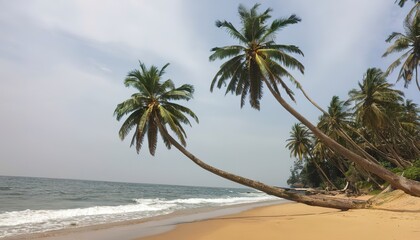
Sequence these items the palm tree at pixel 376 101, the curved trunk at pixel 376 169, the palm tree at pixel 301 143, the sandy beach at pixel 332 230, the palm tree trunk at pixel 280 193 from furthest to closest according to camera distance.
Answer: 1. the palm tree at pixel 301 143
2. the palm tree at pixel 376 101
3. the palm tree trunk at pixel 280 193
4. the curved trunk at pixel 376 169
5. the sandy beach at pixel 332 230

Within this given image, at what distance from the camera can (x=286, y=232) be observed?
949cm

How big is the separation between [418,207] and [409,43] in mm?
13310

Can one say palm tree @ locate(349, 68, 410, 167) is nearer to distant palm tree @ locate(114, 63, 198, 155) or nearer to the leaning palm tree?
the leaning palm tree

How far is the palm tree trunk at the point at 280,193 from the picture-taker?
49.6ft

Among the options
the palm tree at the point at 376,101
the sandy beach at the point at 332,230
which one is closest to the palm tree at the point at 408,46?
the palm tree at the point at 376,101

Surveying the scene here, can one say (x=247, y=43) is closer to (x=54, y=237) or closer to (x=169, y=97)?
(x=169, y=97)

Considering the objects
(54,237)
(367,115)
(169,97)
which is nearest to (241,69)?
(169,97)

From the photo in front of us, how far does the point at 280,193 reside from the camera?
1590cm

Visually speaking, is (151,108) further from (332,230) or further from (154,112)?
(332,230)

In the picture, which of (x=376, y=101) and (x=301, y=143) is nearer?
(x=376, y=101)

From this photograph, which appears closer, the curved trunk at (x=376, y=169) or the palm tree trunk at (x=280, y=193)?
the curved trunk at (x=376, y=169)

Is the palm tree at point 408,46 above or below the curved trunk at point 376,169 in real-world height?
above

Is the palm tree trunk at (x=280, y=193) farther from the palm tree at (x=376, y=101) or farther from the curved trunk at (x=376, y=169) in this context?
the palm tree at (x=376, y=101)

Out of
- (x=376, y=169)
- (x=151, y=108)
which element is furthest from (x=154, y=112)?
(x=376, y=169)
